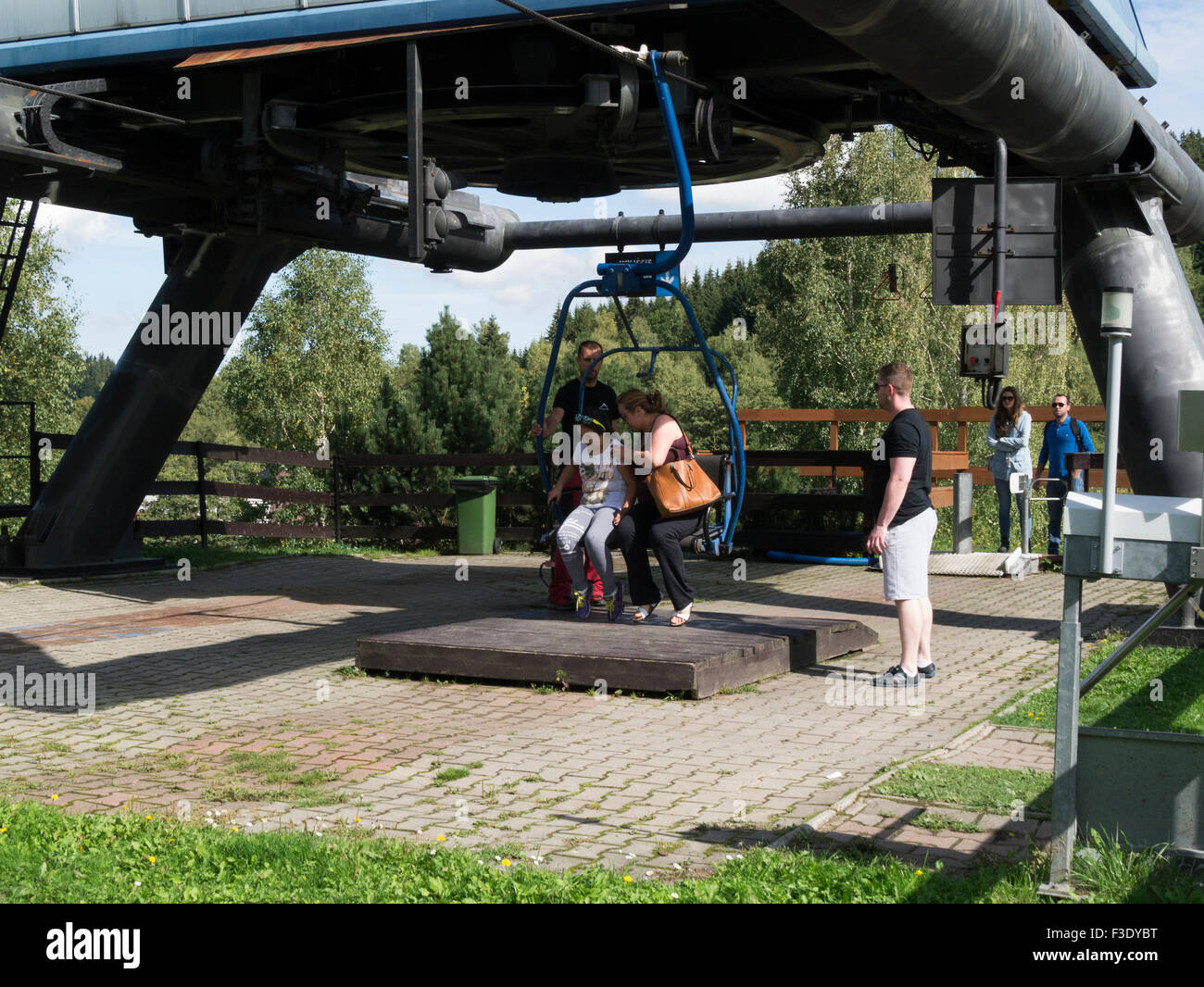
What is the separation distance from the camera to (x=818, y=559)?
17219mm

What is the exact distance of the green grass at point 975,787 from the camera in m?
5.52

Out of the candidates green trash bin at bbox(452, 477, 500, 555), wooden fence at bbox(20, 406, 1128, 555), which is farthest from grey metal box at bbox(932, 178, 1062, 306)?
green trash bin at bbox(452, 477, 500, 555)

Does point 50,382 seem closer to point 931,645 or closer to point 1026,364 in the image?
point 1026,364

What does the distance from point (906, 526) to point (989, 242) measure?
2830mm

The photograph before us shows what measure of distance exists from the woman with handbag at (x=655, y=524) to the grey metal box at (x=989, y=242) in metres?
2.28

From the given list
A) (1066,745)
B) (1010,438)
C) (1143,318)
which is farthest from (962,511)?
(1066,745)

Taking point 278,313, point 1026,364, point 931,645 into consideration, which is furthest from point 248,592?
point 278,313

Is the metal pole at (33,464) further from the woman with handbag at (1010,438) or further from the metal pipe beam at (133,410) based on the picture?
the woman with handbag at (1010,438)

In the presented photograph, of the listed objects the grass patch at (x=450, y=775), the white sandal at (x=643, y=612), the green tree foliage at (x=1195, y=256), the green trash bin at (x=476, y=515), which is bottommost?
the grass patch at (x=450, y=775)

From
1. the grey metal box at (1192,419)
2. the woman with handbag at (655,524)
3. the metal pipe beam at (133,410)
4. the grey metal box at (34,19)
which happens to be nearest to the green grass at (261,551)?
the metal pipe beam at (133,410)

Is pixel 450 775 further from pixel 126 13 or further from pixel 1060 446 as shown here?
pixel 1060 446

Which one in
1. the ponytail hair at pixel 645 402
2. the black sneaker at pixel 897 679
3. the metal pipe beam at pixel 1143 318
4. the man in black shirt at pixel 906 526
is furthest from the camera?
the metal pipe beam at pixel 1143 318

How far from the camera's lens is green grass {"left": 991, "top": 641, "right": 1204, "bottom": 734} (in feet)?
22.9
